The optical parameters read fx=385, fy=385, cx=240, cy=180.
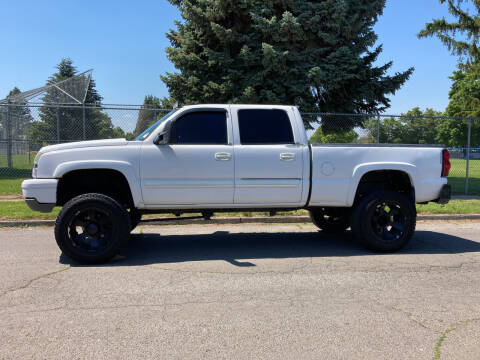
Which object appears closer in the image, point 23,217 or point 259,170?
point 259,170

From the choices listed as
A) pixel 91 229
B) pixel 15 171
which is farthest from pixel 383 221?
pixel 15 171

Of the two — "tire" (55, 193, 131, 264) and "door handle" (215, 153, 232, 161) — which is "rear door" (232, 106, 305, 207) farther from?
"tire" (55, 193, 131, 264)

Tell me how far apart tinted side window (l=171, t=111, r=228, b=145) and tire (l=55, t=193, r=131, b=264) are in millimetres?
1293

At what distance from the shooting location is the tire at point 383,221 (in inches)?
220

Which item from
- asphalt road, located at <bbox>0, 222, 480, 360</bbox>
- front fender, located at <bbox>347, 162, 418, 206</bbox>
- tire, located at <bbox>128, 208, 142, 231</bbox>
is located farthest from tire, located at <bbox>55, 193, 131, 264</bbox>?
front fender, located at <bbox>347, 162, 418, 206</bbox>

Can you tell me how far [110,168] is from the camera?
16.8ft

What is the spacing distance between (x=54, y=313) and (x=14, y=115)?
39.3 ft

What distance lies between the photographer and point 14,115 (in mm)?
13180

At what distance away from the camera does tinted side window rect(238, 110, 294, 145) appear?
218 inches

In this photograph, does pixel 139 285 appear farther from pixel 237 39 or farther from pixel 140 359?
pixel 237 39

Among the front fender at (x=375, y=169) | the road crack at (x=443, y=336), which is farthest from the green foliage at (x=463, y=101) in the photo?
the road crack at (x=443, y=336)

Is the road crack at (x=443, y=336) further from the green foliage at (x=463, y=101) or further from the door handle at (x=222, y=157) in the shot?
the green foliage at (x=463, y=101)

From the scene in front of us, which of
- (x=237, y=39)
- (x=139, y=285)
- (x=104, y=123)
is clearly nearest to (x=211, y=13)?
(x=237, y=39)

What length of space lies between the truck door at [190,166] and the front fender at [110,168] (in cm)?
11
